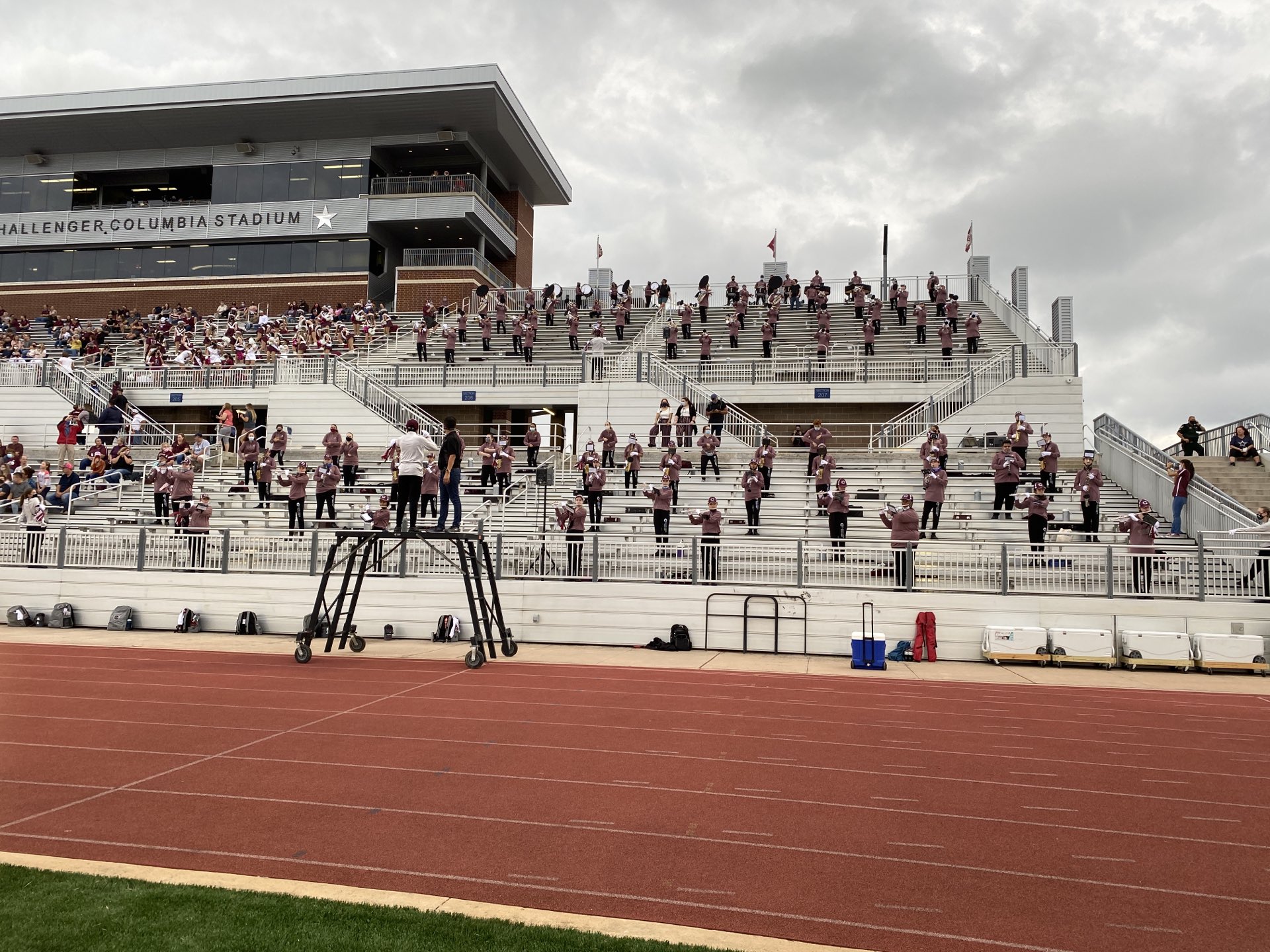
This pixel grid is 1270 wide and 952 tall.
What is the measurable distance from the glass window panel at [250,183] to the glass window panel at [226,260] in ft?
8.32

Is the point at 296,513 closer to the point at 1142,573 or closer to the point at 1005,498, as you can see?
the point at 1005,498

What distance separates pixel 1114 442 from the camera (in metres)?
22.5

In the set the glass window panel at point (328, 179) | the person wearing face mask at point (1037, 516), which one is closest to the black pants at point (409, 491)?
the person wearing face mask at point (1037, 516)

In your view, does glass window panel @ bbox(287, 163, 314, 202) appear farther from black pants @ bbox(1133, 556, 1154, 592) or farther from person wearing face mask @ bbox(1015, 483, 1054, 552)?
black pants @ bbox(1133, 556, 1154, 592)

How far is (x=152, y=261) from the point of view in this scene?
46.3 m

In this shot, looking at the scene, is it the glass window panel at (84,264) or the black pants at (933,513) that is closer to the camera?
the black pants at (933,513)

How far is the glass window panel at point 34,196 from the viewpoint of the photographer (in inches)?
1880

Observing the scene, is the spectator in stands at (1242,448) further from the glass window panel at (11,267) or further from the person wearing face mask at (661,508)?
the glass window panel at (11,267)

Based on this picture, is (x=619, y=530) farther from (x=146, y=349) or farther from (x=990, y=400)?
(x=146, y=349)

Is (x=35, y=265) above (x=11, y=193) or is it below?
below

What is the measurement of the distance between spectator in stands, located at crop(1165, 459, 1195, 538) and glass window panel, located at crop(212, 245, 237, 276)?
139 ft

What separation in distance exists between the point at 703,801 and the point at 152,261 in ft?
160

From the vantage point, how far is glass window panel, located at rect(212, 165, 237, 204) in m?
45.7

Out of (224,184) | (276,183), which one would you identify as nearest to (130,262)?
(224,184)
